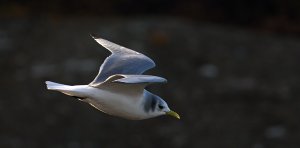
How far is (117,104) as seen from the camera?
712 cm

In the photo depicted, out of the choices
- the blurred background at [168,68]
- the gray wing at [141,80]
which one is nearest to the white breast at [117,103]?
the gray wing at [141,80]

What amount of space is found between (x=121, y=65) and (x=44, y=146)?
4.39 metres

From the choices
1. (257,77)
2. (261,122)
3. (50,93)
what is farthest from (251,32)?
(50,93)

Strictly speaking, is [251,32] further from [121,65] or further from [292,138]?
[121,65]

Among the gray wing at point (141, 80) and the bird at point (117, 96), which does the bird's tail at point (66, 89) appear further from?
the gray wing at point (141, 80)

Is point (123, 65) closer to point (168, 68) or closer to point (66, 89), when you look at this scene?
point (66, 89)

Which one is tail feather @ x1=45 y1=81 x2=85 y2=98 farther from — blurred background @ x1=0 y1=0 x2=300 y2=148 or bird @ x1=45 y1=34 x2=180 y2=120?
blurred background @ x1=0 y1=0 x2=300 y2=148

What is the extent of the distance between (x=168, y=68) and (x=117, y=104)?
5696 mm

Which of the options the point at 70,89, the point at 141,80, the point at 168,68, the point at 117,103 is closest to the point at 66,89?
the point at 70,89

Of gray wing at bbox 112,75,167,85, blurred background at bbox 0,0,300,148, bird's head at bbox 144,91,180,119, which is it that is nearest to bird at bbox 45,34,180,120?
bird's head at bbox 144,91,180,119

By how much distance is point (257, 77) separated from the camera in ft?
41.5

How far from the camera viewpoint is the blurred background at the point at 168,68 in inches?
468

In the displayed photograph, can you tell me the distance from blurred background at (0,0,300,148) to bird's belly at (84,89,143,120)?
4.65 m

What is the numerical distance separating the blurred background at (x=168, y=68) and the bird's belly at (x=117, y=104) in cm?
465
